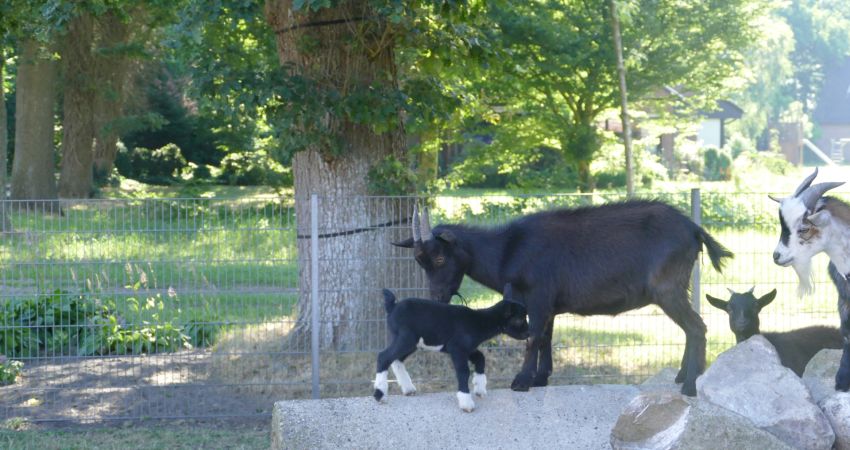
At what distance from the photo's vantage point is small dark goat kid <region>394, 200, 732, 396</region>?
7.69m

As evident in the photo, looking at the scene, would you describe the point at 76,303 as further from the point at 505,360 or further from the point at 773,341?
the point at 773,341

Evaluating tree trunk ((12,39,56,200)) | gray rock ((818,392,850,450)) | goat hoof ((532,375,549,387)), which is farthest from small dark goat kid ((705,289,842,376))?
tree trunk ((12,39,56,200))

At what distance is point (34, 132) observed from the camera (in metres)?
23.8

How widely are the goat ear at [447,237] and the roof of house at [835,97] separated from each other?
298ft

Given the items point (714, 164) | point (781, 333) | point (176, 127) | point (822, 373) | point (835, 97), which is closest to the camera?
point (822, 373)

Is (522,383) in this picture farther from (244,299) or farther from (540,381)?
(244,299)

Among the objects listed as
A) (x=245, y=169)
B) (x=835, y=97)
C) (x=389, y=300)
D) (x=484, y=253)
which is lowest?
(x=389, y=300)

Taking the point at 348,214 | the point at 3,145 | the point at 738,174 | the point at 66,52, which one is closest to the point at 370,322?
the point at 348,214

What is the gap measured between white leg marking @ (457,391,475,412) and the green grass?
1.77 meters

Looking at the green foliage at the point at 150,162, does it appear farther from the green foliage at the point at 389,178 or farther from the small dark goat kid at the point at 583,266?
the small dark goat kid at the point at 583,266

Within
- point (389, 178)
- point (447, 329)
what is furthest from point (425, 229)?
point (389, 178)

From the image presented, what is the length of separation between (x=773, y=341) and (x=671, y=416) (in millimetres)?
1861

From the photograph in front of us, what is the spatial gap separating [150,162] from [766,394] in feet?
106

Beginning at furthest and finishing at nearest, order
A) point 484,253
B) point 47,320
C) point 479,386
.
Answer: point 47,320, point 484,253, point 479,386
